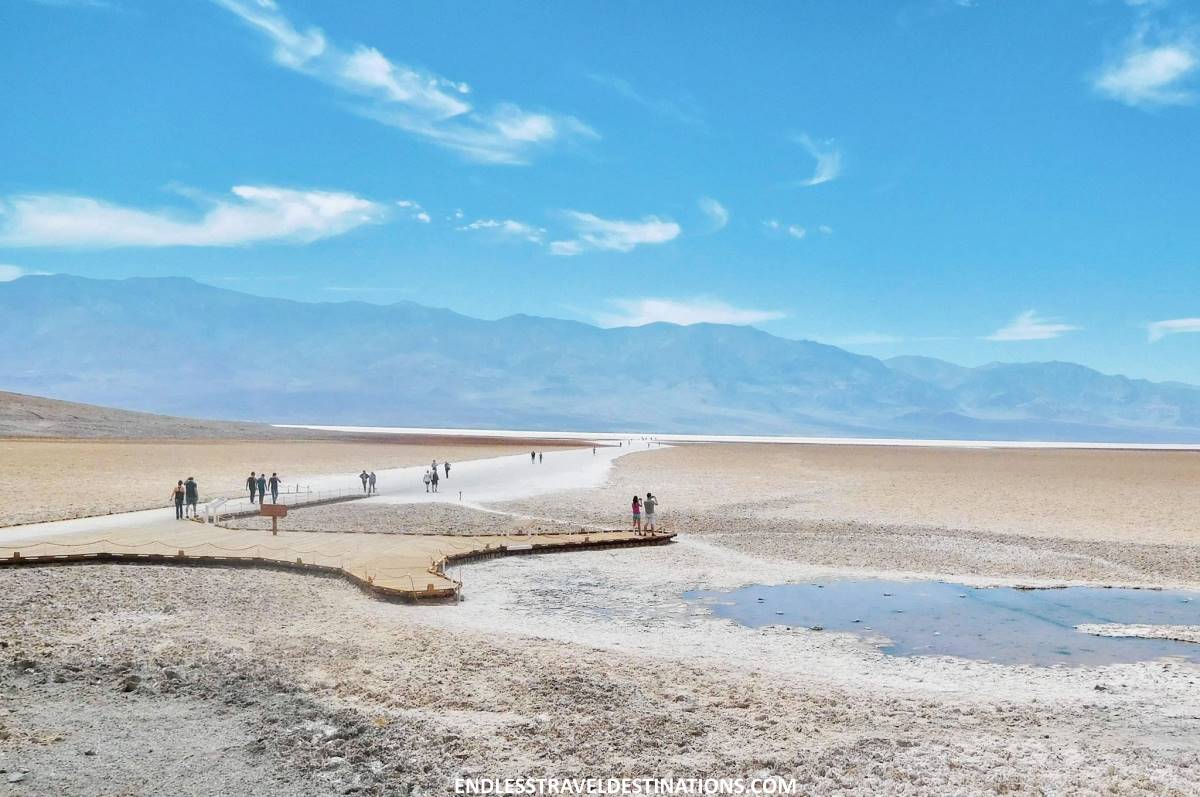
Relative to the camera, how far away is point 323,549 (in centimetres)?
2256

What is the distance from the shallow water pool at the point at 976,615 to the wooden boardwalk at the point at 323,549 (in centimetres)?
620

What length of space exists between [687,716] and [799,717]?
1.35m

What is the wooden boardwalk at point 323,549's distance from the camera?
1864 cm

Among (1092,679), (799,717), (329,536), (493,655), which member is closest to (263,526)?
(329,536)

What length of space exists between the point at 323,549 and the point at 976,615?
15621 mm

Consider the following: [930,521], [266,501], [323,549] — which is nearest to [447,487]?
[266,501]

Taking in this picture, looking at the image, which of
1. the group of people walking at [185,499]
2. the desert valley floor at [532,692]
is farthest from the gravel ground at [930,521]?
the group of people walking at [185,499]

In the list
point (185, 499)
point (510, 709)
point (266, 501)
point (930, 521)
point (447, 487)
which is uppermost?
point (185, 499)

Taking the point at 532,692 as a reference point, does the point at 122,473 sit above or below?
above

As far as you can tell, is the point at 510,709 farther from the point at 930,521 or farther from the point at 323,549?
the point at 930,521

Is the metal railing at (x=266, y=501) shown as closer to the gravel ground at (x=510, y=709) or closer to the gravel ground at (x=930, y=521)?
the gravel ground at (x=930, y=521)

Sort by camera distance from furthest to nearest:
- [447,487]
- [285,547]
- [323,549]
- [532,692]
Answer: [447,487]
[285,547]
[323,549]
[532,692]

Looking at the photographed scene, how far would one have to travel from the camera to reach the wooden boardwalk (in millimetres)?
18641

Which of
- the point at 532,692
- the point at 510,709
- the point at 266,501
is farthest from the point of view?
the point at 266,501
